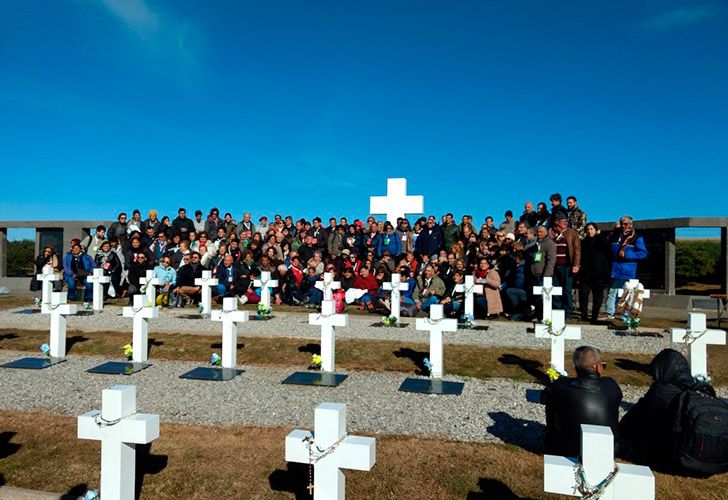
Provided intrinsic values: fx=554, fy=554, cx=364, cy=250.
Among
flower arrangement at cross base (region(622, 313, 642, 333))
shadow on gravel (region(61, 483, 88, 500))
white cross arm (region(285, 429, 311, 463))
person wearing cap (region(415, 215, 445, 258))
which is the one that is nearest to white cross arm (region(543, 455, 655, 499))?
white cross arm (region(285, 429, 311, 463))

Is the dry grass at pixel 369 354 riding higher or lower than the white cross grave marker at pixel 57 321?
lower

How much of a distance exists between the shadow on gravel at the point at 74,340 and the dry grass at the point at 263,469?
15.6ft

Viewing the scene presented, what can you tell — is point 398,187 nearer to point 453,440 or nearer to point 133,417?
point 453,440

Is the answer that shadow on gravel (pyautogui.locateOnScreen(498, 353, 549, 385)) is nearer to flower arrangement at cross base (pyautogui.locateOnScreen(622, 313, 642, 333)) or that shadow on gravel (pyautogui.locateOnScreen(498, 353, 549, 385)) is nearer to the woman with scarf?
flower arrangement at cross base (pyautogui.locateOnScreen(622, 313, 642, 333))

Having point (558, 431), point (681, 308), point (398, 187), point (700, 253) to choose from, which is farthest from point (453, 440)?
point (700, 253)

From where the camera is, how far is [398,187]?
2061 cm

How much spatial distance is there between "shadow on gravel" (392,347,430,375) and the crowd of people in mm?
2947

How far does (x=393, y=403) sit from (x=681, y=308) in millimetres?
12735

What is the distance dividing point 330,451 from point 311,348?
614 cm

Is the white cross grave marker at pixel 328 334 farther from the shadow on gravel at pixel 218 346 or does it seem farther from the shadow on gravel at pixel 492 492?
the shadow on gravel at pixel 492 492

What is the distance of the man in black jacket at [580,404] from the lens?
4.74m

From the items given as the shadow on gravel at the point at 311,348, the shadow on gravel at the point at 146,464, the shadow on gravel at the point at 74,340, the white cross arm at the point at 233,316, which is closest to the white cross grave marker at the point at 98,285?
the shadow on gravel at the point at 74,340

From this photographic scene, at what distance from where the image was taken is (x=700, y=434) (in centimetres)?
454

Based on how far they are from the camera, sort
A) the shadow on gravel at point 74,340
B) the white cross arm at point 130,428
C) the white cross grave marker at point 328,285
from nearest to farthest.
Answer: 1. the white cross arm at point 130,428
2. the shadow on gravel at point 74,340
3. the white cross grave marker at point 328,285
